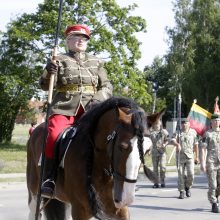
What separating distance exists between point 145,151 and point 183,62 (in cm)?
5336

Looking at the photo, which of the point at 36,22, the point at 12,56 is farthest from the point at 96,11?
the point at 12,56

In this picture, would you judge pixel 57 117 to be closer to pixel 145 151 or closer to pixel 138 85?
pixel 145 151

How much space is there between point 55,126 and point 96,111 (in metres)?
0.74

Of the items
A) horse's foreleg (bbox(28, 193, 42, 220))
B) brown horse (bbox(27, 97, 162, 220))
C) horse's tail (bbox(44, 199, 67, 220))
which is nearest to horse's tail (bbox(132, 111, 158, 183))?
brown horse (bbox(27, 97, 162, 220))

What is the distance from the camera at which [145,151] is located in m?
4.69

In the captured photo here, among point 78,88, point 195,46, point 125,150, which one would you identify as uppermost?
point 195,46

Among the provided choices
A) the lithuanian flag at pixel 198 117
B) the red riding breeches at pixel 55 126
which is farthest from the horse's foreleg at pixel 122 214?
the lithuanian flag at pixel 198 117

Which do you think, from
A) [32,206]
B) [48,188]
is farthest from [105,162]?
[32,206]

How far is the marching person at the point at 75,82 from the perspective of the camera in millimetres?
6035

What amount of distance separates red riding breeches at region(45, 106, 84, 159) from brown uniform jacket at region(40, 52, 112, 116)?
0.07 metres

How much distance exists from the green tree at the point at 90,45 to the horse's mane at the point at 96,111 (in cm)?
2922

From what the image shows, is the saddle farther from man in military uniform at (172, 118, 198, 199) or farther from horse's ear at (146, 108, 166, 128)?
man in military uniform at (172, 118, 198, 199)

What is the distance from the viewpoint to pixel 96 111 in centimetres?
541

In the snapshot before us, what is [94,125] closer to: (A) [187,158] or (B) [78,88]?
(B) [78,88]
